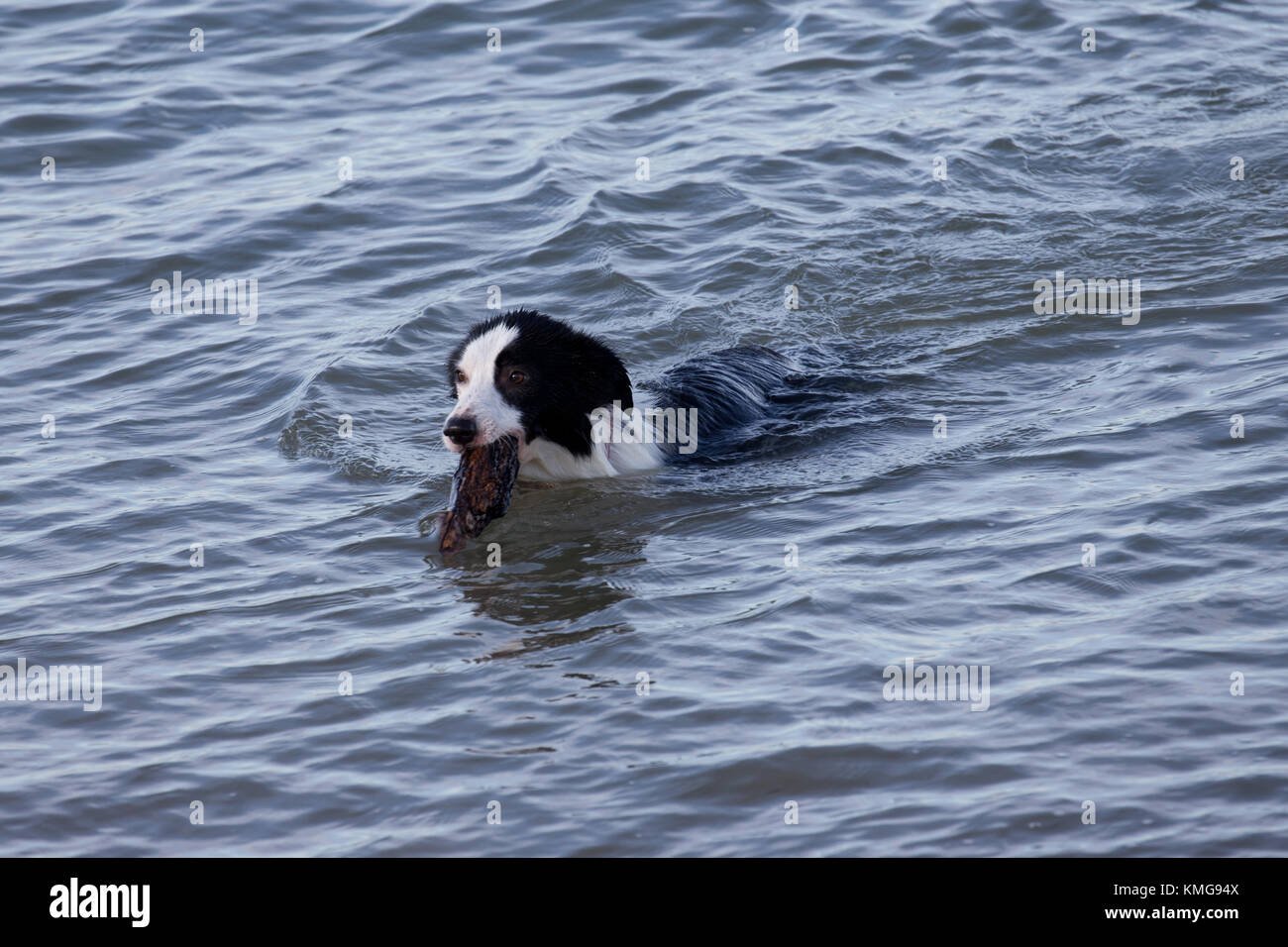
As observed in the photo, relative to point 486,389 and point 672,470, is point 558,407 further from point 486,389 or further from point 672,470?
point 672,470

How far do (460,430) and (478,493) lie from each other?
390 millimetres

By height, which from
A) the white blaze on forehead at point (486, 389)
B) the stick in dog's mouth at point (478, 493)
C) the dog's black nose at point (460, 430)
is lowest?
the stick in dog's mouth at point (478, 493)

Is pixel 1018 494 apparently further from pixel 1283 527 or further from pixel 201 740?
pixel 201 740

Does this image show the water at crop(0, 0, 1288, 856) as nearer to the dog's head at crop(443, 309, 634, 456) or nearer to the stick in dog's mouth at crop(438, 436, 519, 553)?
the stick in dog's mouth at crop(438, 436, 519, 553)

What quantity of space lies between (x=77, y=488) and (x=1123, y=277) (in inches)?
253

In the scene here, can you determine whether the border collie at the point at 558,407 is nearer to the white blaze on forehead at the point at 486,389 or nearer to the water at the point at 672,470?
the white blaze on forehead at the point at 486,389

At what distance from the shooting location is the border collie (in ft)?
23.5

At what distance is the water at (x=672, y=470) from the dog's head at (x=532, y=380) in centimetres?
44

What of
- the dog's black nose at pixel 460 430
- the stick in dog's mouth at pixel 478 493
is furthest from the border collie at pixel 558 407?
the stick in dog's mouth at pixel 478 493

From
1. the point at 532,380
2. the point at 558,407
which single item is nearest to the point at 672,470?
the point at 558,407

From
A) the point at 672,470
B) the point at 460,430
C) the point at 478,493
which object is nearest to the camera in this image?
the point at 460,430

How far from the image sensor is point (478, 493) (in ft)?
23.5

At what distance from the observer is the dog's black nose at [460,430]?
689 centimetres

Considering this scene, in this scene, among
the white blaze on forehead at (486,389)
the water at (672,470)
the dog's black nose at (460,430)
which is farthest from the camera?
the white blaze on forehead at (486,389)
